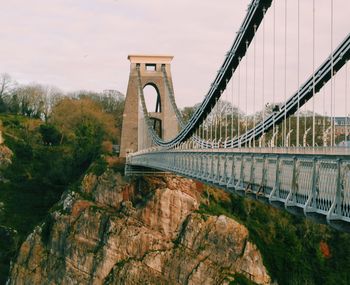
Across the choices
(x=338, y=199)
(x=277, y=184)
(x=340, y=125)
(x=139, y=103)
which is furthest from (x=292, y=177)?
(x=139, y=103)

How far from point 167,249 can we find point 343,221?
35.7 meters

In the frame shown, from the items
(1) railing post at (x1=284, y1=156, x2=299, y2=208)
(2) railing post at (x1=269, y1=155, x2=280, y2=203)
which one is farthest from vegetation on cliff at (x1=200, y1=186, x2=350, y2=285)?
(1) railing post at (x1=284, y1=156, x2=299, y2=208)

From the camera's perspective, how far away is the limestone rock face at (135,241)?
49938 millimetres

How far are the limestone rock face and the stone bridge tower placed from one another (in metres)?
9.03

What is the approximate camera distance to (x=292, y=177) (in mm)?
19641

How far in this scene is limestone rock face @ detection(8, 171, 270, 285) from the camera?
49.9 meters

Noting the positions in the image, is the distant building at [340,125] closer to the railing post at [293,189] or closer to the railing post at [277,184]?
the railing post at [277,184]

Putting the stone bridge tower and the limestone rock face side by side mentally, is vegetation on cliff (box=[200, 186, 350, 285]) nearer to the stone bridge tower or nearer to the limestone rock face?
the limestone rock face

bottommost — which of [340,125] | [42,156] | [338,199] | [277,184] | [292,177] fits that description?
[338,199]

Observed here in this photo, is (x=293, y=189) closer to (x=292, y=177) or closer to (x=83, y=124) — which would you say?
(x=292, y=177)

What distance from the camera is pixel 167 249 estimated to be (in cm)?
5141

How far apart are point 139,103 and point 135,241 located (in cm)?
1851

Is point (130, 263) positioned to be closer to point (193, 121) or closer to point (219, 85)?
point (193, 121)

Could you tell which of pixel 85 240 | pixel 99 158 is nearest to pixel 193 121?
pixel 85 240
